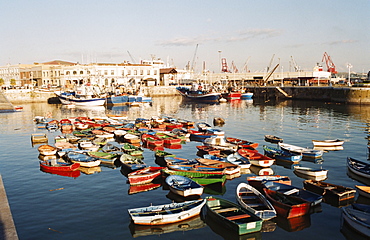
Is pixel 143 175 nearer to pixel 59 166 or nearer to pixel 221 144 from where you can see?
pixel 59 166

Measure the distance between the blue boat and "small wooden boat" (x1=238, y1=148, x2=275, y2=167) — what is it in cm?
7215

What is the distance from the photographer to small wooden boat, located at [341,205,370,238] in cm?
1591

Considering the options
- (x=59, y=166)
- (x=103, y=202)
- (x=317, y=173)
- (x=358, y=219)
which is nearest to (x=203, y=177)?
(x=103, y=202)

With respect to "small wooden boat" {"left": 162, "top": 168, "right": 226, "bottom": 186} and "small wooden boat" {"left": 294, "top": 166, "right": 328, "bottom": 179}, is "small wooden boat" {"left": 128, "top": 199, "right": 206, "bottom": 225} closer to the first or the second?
"small wooden boat" {"left": 162, "top": 168, "right": 226, "bottom": 186}

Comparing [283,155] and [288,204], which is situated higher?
[283,155]

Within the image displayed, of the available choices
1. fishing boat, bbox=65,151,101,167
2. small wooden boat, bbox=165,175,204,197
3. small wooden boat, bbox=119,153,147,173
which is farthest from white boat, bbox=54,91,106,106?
small wooden boat, bbox=165,175,204,197

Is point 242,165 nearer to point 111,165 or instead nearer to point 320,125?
point 111,165

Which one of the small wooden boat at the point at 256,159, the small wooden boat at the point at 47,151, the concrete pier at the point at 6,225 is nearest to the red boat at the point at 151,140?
the small wooden boat at the point at 47,151

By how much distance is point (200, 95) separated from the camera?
105125 millimetres

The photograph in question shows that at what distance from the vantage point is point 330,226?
17359 millimetres

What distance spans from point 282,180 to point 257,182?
5.23ft

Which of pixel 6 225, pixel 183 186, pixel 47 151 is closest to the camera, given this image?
pixel 6 225

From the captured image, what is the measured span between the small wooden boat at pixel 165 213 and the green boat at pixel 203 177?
4.38m

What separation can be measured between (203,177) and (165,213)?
609 centimetres
